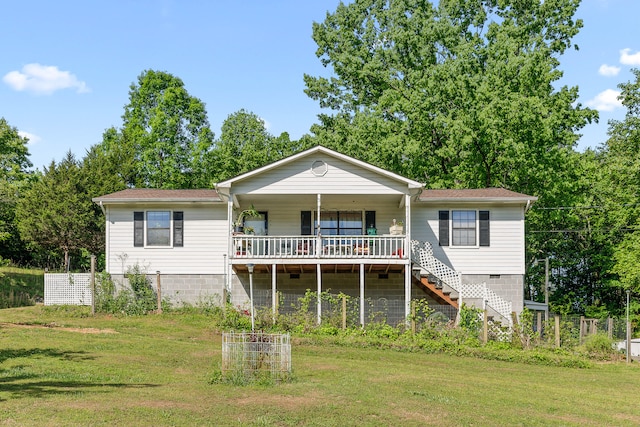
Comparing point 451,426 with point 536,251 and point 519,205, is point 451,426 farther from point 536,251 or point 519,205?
point 536,251

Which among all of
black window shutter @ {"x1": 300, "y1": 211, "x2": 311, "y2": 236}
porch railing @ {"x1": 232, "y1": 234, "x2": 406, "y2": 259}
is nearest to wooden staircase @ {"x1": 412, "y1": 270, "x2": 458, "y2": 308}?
porch railing @ {"x1": 232, "y1": 234, "x2": 406, "y2": 259}

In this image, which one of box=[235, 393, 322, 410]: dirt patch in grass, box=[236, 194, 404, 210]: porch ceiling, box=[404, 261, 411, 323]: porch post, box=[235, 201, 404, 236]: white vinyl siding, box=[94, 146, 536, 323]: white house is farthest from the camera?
box=[235, 201, 404, 236]: white vinyl siding

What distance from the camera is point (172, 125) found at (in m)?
48.0

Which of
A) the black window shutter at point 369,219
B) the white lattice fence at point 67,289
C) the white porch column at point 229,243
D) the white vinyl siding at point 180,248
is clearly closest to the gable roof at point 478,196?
the black window shutter at point 369,219

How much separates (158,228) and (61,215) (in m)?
14.1

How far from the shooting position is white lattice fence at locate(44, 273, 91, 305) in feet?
94.7

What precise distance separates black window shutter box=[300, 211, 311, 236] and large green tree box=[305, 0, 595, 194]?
8088mm

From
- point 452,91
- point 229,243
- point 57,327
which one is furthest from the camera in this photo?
point 452,91

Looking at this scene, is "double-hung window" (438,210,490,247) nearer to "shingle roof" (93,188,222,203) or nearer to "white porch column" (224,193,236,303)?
"white porch column" (224,193,236,303)

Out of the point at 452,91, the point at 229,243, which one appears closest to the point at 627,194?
the point at 452,91

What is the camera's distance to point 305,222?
29.6m

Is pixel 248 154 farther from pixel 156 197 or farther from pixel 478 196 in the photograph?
pixel 478 196

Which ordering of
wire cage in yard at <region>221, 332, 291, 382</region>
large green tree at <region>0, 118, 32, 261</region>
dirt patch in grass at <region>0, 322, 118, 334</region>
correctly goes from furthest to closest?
large green tree at <region>0, 118, 32, 261</region> → dirt patch in grass at <region>0, 322, 118, 334</region> → wire cage in yard at <region>221, 332, 291, 382</region>

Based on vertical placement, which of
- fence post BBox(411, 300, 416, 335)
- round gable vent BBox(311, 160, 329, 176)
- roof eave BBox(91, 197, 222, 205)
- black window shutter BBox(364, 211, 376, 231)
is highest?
round gable vent BBox(311, 160, 329, 176)
